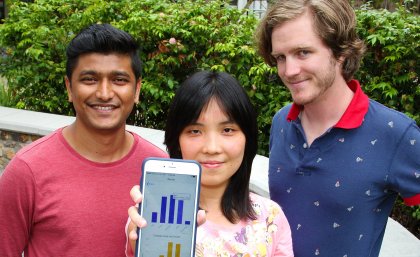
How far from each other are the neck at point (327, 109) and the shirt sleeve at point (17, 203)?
1.09 meters

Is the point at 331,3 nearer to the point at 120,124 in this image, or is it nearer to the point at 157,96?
the point at 120,124

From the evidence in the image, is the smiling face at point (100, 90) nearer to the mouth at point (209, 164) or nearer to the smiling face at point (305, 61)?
the mouth at point (209, 164)

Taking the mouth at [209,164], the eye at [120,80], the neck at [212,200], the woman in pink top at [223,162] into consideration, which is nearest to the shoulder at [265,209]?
the woman in pink top at [223,162]

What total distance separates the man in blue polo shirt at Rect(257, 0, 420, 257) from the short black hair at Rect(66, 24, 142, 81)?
0.58 meters

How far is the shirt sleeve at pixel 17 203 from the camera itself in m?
2.08

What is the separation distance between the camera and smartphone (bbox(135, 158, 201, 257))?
1805mm

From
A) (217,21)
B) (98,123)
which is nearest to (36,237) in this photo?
(98,123)

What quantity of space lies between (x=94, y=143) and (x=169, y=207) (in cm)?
56

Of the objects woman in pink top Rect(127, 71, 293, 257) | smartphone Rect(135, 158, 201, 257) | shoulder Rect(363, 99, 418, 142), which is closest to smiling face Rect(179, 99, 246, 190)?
woman in pink top Rect(127, 71, 293, 257)

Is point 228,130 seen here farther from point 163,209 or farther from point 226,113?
point 163,209

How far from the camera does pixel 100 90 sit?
7.17ft

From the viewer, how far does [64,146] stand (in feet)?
7.27

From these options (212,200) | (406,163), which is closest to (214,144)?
(212,200)

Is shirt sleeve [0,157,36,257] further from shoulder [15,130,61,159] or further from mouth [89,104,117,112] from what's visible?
mouth [89,104,117,112]
